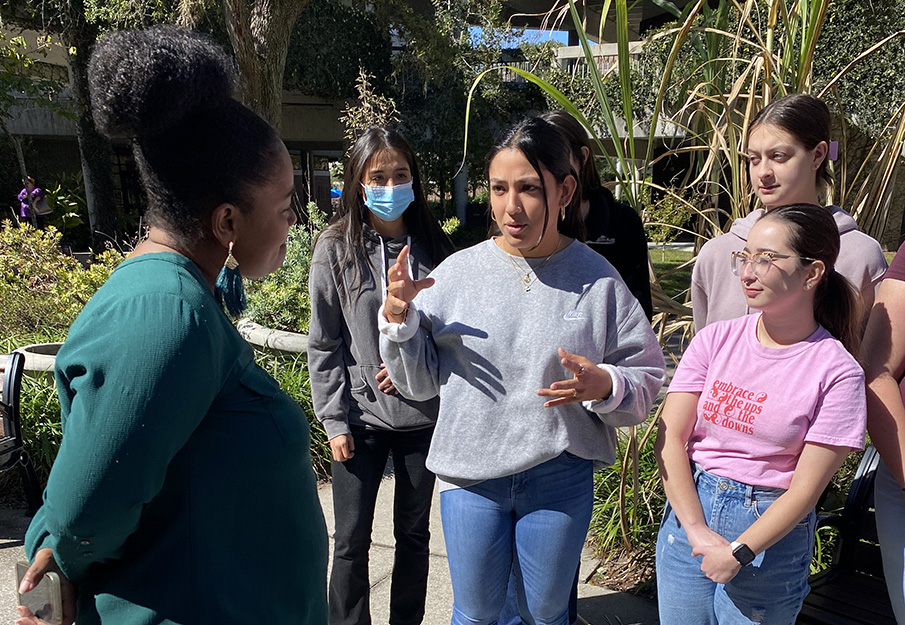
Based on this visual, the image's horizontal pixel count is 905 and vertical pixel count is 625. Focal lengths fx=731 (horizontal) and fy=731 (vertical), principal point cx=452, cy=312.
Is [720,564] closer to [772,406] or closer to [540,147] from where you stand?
[772,406]

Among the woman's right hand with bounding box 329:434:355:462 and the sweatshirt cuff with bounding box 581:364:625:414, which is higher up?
the sweatshirt cuff with bounding box 581:364:625:414

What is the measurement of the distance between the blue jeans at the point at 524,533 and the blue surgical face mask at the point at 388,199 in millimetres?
1090

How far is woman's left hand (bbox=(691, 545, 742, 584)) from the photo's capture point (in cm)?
186

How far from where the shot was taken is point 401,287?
1976 millimetres

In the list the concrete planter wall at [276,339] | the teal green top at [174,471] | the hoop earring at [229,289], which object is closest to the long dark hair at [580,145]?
the hoop earring at [229,289]

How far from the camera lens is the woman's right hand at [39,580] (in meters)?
1.28

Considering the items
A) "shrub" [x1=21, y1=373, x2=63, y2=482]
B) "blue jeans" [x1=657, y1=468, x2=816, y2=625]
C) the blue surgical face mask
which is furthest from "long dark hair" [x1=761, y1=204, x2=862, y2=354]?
"shrub" [x1=21, y1=373, x2=63, y2=482]

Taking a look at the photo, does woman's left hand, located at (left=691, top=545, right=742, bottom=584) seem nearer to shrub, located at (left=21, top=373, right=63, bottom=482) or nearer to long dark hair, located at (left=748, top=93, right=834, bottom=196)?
long dark hair, located at (left=748, top=93, right=834, bottom=196)

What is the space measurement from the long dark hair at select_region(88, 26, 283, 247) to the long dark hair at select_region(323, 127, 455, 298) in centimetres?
138

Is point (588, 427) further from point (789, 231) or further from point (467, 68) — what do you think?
point (467, 68)

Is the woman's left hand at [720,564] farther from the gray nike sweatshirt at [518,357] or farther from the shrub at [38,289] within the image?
the shrub at [38,289]

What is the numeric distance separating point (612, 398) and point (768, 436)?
41 cm

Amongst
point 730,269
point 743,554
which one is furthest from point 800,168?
point 743,554

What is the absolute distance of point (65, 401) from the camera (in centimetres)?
121
